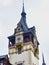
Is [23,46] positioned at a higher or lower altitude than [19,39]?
lower

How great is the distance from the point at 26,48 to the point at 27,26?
35.2 feet

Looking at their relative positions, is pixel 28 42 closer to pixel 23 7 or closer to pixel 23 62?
pixel 23 62

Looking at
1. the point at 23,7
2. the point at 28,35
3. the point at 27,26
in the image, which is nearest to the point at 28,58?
the point at 28,35

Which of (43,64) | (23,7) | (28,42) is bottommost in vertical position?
(43,64)

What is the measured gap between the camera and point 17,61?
8744cm

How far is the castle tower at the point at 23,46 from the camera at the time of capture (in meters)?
87.2

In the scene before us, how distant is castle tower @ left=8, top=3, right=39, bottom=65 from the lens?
8719 centimetres

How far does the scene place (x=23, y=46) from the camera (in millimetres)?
89188

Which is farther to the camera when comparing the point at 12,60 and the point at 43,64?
the point at 43,64

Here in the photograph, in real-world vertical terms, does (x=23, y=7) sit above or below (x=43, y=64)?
above

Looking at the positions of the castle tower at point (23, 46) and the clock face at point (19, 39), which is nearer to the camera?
the castle tower at point (23, 46)

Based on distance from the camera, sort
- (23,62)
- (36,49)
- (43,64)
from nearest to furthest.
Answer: (23,62) → (36,49) → (43,64)

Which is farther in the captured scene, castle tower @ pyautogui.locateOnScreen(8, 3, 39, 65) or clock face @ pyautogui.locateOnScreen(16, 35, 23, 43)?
clock face @ pyautogui.locateOnScreen(16, 35, 23, 43)

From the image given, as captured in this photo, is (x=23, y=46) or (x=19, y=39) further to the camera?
(x=19, y=39)
